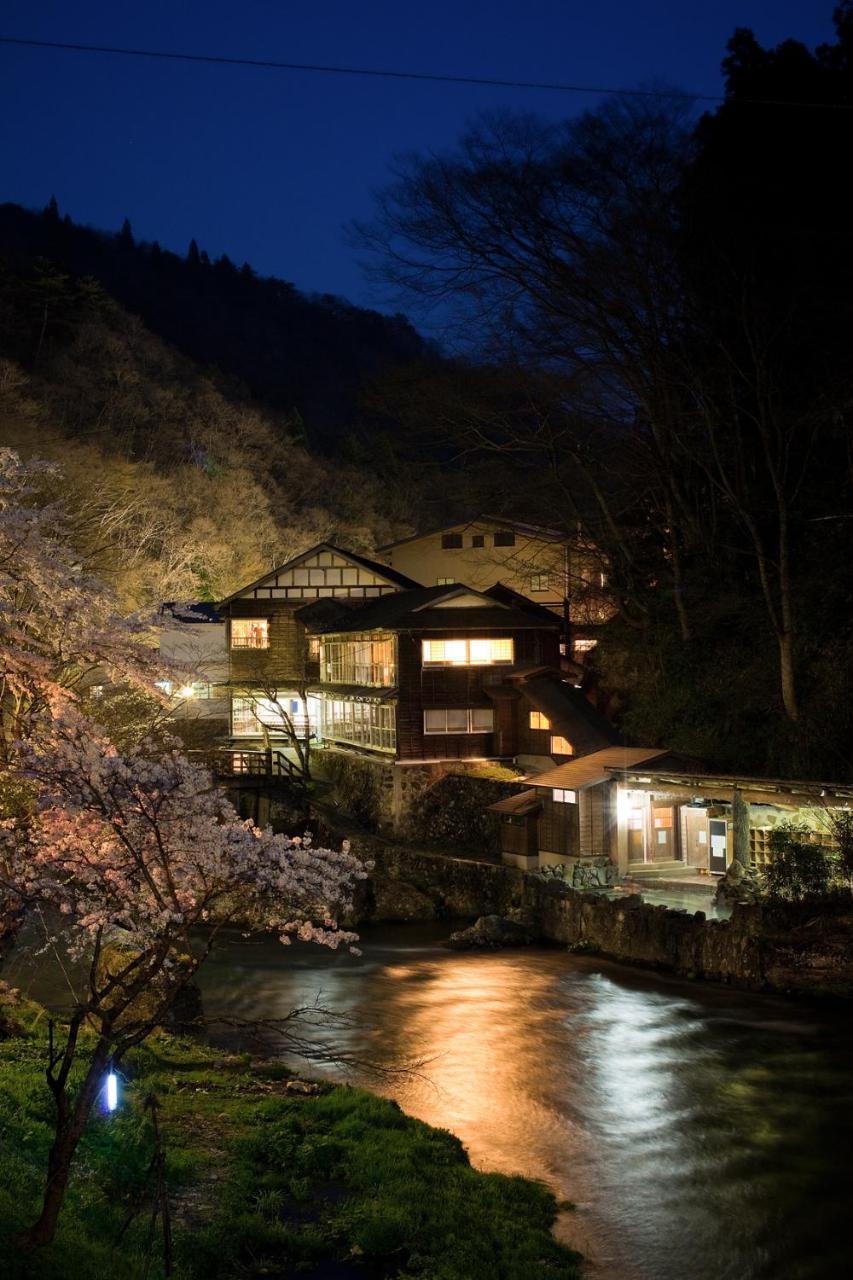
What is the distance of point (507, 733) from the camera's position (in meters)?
26.3

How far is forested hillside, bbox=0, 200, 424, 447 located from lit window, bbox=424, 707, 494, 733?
130ft

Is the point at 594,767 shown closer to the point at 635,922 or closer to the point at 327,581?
the point at 635,922

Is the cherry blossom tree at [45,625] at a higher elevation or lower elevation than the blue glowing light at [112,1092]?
higher

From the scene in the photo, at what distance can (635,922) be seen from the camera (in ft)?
59.1

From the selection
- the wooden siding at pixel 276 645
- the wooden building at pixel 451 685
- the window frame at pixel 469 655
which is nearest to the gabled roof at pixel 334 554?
the wooden siding at pixel 276 645

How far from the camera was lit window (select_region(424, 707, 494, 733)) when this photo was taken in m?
26.5

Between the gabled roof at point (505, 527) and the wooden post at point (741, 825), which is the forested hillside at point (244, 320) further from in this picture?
the wooden post at point (741, 825)

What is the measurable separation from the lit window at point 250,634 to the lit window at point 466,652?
31.5ft

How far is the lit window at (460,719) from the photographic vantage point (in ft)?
87.0

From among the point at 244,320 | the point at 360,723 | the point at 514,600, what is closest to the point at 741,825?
the point at 360,723

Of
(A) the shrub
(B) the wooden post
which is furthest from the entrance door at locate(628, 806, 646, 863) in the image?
(A) the shrub

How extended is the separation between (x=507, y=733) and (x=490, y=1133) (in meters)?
15.7

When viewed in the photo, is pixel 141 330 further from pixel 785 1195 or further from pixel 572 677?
pixel 785 1195

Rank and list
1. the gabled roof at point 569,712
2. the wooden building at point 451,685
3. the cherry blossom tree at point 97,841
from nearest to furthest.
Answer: the cherry blossom tree at point 97,841, the gabled roof at point 569,712, the wooden building at point 451,685
